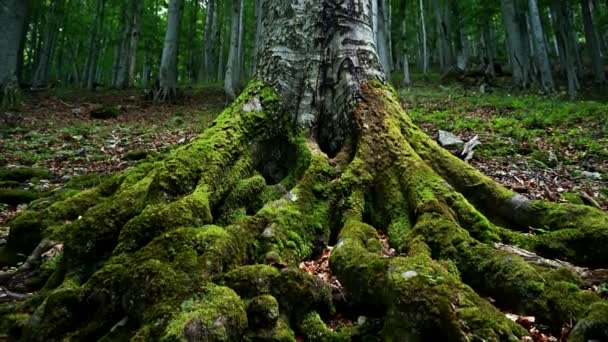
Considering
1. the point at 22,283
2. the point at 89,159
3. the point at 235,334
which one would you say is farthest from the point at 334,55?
the point at 89,159

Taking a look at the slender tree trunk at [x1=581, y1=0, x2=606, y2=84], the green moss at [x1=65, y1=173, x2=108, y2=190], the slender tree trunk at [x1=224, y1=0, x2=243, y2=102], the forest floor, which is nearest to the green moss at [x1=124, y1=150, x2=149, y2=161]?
the forest floor

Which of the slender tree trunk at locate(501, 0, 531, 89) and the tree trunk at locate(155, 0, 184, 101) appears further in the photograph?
the slender tree trunk at locate(501, 0, 531, 89)

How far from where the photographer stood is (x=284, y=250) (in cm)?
345

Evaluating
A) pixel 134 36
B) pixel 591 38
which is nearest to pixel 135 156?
pixel 134 36

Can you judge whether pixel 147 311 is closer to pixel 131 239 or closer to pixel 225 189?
pixel 131 239

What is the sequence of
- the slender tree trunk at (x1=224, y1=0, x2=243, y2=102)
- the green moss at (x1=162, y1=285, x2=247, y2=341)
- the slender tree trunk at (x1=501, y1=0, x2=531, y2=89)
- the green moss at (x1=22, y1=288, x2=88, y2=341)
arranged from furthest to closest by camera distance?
the slender tree trunk at (x1=501, y1=0, x2=531, y2=89)
the slender tree trunk at (x1=224, y1=0, x2=243, y2=102)
the green moss at (x1=22, y1=288, x2=88, y2=341)
the green moss at (x1=162, y1=285, x2=247, y2=341)

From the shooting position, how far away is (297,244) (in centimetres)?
362

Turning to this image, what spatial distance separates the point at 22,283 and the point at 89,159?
5558 millimetres

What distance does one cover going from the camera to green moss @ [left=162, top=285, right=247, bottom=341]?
223 centimetres

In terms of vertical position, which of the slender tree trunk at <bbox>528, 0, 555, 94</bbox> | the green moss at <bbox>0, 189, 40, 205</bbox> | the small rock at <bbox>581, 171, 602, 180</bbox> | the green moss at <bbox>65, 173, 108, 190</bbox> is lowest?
the small rock at <bbox>581, 171, 602, 180</bbox>

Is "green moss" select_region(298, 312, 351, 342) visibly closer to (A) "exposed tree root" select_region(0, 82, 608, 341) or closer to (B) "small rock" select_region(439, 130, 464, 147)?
(A) "exposed tree root" select_region(0, 82, 608, 341)

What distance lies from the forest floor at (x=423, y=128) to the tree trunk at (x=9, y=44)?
0.82m

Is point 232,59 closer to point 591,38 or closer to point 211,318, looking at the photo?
point 211,318

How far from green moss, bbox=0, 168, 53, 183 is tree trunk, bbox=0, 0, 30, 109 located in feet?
26.0
